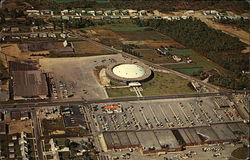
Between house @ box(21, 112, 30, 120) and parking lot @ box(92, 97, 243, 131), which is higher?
house @ box(21, 112, 30, 120)

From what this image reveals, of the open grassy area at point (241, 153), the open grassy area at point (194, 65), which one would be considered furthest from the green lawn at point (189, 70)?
the open grassy area at point (241, 153)

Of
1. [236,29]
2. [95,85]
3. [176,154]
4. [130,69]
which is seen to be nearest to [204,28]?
[236,29]

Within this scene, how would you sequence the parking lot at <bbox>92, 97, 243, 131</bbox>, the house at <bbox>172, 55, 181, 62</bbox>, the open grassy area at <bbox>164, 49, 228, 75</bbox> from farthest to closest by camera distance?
1. the house at <bbox>172, 55, 181, 62</bbox>
2. the open grassy area at <bbox>164, 49, 228, 75</bbox>
3. the parking lot at <bbox>92, 97, 243, 131</bbox>

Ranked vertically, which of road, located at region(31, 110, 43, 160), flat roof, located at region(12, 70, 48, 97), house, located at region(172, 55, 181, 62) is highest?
house, located at region(172, 55, 181, 62)

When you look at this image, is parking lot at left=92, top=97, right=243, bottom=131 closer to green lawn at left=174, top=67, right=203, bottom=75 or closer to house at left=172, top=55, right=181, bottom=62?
green lawn at left=174, top=67, right=203, bottom=75

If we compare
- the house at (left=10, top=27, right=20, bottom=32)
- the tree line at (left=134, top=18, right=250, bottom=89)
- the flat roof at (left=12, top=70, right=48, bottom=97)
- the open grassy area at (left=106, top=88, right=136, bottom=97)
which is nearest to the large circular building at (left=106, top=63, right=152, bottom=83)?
the open grassy area at (left=106, top=88, right=136, bottom=97)

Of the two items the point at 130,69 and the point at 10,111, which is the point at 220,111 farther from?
the point at 10,111

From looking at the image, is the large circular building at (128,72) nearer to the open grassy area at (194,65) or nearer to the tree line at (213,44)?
the open grassy area at (194,65)

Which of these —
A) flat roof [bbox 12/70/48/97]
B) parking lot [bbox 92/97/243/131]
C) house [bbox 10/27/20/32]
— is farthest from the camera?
house [bbox 10/27/20/32]

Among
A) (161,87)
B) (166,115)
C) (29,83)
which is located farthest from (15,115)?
(161,87)
